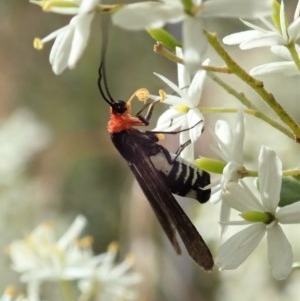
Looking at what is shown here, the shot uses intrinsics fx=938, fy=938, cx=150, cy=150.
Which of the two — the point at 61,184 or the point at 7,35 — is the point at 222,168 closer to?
the point at 61,184

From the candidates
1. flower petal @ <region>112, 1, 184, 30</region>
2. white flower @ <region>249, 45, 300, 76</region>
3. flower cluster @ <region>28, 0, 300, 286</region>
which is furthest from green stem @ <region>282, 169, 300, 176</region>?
flower petal @ <region>112, 1, 184, 30</region>

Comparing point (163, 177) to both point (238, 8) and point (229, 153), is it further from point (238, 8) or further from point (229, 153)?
point (238, 8)

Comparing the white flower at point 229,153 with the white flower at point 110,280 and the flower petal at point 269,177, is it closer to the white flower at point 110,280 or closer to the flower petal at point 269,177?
the flower petal at point 269,177

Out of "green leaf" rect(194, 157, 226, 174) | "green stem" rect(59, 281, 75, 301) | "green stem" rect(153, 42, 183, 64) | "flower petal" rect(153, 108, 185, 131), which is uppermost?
"green stem" rect(153, 42, 183, 64)

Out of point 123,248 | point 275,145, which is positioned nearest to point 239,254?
point 275,145

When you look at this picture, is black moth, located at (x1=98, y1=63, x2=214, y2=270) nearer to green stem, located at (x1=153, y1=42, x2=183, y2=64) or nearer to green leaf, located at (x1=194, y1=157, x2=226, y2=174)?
green leaf, located at (x1=194, y1=157, x2=226, y2=174)
